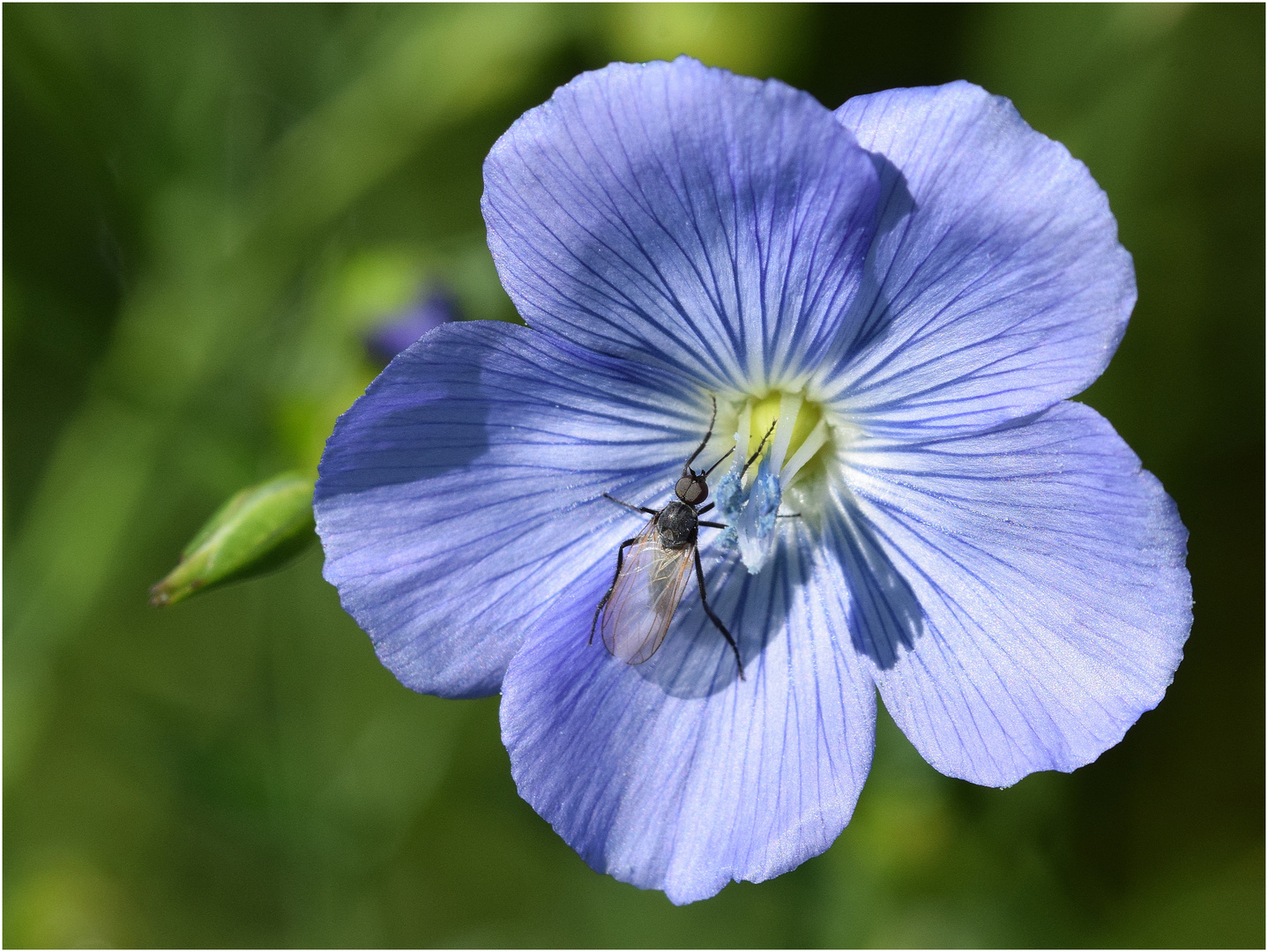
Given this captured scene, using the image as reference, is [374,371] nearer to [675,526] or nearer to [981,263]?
[675,526]

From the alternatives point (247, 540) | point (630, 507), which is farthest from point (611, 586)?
point (247, 540)

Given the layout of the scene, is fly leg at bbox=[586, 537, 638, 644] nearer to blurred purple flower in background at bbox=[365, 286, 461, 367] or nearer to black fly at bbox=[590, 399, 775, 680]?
black fly at bbox=[590, 399, 775, 680]

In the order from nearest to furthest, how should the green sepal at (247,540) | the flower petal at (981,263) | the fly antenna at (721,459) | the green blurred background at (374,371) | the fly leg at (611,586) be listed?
the flower petal at (981,263) → the fly leg at (611,586) → the fly antenna at (721,459) → the green sepal at (247,540) → the green blurred background at (374,371)

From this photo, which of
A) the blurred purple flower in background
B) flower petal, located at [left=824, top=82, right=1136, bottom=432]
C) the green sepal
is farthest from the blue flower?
the blurred purple flower in background

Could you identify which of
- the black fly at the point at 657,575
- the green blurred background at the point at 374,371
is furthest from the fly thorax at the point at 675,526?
the green blurred background at the point at 374,371

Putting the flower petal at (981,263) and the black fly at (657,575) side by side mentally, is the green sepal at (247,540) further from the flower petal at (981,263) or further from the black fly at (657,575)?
the flower petal at (981,263)
